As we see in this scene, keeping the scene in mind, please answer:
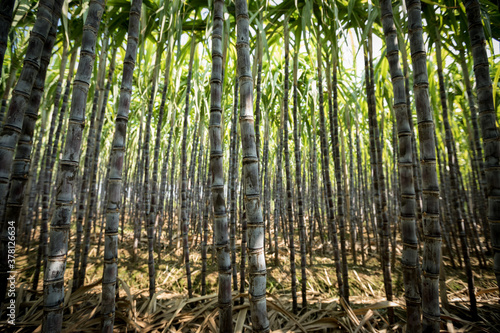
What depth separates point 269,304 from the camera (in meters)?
1.86

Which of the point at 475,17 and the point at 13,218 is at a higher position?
the point at 475,17

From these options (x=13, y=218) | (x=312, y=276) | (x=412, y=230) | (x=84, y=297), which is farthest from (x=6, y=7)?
(x=312, y=276)

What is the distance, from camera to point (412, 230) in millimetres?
1109

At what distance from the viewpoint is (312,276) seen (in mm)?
3014

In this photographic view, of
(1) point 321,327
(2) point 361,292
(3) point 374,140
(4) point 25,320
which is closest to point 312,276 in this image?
(2) point 361,292

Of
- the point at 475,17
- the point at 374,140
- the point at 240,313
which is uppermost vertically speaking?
the point at 475,17

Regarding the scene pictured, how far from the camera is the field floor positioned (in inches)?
66.6

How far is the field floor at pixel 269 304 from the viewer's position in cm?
169

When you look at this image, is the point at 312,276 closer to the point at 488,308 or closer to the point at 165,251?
the point at 488,308

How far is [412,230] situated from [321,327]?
106 centimetres

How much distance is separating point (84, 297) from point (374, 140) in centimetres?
286

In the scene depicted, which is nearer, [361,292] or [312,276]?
[361,292]

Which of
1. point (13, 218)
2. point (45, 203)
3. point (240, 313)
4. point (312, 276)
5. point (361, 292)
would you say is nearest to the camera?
point (13, 218)

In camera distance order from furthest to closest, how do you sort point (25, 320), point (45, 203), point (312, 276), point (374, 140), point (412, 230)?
point (312, 276), point (45, 203), point (374, 140), point (25, 320), point (412, 230)
